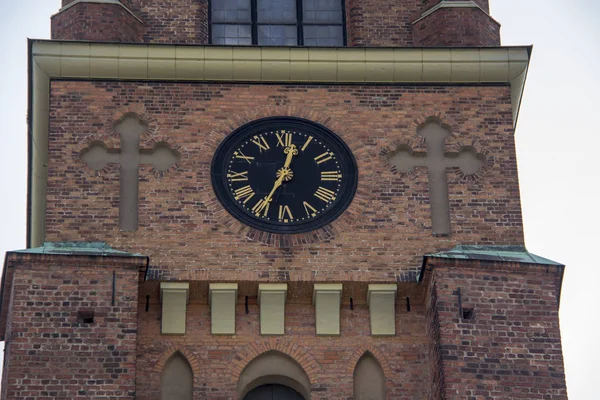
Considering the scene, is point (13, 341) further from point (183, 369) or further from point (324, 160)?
point (324, 160)

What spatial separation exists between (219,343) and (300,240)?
6.91 ft

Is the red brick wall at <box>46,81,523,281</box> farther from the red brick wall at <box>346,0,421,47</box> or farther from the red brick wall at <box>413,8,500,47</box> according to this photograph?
the red brick wall at <box>346,0,421,47</box>

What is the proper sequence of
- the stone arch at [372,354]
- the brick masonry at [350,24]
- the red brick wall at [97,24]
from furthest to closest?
the brick masonry at [350,24], the red brick wall at [97,24], the stone arch at [372,354]

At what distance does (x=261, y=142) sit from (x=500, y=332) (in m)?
5.11

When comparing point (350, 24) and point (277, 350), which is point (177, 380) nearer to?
point (277, 350)

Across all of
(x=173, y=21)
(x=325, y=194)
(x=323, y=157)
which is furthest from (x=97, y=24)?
(x=325, y=194)

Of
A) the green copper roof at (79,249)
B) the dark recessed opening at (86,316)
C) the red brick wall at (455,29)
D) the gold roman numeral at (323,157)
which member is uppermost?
the red brick wall at (455,29)

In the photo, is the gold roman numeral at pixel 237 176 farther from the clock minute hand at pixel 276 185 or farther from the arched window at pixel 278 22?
the arched window at pixel 278 22

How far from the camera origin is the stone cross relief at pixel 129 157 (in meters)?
32.7

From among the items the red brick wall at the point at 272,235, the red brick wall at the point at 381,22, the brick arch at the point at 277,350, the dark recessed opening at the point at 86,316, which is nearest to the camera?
the dark recessed opening at the point at 86,316

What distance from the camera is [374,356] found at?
31391 millimetres

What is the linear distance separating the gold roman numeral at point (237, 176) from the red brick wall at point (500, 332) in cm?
343

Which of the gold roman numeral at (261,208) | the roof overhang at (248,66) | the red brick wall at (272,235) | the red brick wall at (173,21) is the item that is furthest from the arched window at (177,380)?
the red brick wall at (173,21)

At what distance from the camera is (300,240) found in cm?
3225
